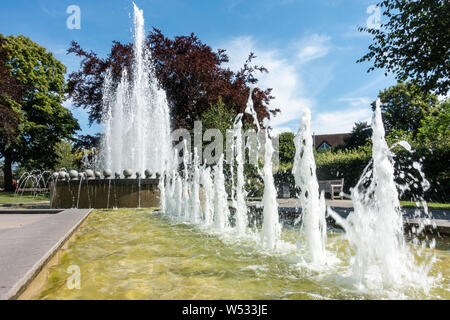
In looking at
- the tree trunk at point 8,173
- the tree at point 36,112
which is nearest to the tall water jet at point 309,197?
the tree at point 36,112

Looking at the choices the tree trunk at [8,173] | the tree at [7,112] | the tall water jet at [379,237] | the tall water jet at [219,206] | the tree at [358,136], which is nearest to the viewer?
the tall water jet at [379,237]

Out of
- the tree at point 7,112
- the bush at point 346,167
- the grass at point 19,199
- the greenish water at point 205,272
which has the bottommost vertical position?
the greenish water at point 205,272

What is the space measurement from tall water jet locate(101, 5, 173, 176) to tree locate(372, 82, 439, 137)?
29.6 meters

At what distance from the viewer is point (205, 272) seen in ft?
10.2

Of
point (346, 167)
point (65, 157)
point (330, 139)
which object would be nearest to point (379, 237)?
point (346, 167)

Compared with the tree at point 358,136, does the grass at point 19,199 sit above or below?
below

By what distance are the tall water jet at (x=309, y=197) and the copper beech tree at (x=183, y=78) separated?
540 inches

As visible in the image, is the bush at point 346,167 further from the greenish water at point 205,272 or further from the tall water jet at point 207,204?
the greenish water at point 205,272

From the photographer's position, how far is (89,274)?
2977 millimetres

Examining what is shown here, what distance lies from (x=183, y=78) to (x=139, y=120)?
460cm

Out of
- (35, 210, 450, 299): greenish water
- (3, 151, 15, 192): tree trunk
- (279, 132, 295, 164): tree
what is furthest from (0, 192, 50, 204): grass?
(279, 132, 295, 164): tree

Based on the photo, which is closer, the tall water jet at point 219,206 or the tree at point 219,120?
the tall water jet at point 219,206

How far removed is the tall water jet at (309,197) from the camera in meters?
3.67
